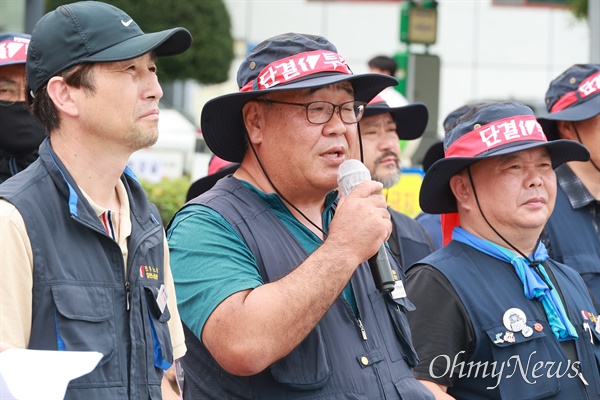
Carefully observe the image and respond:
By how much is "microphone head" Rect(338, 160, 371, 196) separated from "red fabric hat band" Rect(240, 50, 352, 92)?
1.19 ft

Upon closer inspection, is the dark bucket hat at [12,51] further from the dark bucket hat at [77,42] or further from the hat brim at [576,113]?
the hat brim at [576,113]

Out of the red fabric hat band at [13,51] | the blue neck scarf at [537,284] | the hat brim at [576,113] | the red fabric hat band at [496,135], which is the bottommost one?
the blue neck scarf at [537,284]

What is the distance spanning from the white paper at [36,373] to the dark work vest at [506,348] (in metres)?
1.72

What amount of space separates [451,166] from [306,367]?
147 centimetres

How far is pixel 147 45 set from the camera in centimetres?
283

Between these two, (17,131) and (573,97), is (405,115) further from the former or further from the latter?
(17,131)

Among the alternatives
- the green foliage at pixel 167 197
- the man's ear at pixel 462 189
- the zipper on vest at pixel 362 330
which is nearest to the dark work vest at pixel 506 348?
the man's ear at pixel 462 189

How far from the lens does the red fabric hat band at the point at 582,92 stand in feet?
17.8

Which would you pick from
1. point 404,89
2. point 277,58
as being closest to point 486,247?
point 277,58

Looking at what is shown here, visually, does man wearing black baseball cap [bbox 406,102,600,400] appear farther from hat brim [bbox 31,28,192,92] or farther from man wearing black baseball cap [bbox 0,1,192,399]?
hat brim [bbox 31,28,192,92]

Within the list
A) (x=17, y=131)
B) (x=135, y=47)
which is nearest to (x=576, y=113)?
A: (x=17, y=131)

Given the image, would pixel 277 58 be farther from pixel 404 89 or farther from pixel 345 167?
pixel 404 89

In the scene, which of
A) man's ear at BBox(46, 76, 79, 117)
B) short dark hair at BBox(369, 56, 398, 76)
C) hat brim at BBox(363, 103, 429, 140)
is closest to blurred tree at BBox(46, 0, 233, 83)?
short dark hair at BBox(369, 56, 398, 76)

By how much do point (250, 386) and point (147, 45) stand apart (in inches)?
45.3
